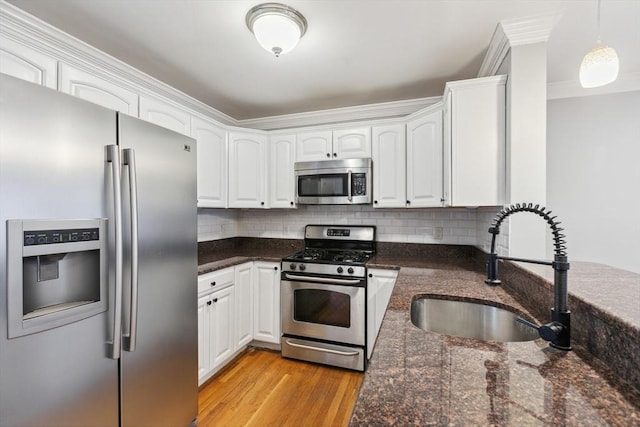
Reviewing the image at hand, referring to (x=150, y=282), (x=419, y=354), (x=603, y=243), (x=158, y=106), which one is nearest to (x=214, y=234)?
(x=158, y=106)

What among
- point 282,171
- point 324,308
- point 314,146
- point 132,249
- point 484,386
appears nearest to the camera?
point 484,386

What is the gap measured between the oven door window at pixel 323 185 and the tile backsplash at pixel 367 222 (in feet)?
1.23

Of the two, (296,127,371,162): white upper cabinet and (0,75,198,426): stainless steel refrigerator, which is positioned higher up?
(296,127,371,162): white upper cabinet

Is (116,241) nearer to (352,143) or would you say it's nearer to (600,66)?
(352,143)

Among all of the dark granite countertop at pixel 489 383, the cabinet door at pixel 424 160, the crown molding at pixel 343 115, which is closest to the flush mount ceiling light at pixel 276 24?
the cabinet door at pixel 424 160

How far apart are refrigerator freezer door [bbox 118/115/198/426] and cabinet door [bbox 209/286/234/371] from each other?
501 millimetres

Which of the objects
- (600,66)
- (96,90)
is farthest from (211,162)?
(600,66)

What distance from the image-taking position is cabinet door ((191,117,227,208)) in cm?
242

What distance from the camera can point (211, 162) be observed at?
2.55m

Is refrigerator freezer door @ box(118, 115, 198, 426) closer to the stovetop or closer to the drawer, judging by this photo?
the drawer

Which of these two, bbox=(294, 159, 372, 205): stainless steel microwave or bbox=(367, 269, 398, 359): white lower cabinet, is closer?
bbox=(367, 269, 398, 359): white lower cabinet

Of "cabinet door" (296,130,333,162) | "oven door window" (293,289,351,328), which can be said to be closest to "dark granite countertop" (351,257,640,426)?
"oven door window" (293,289,351,328)

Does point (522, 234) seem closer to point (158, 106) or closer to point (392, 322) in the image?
point (392, 322)

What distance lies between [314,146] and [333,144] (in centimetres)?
19
